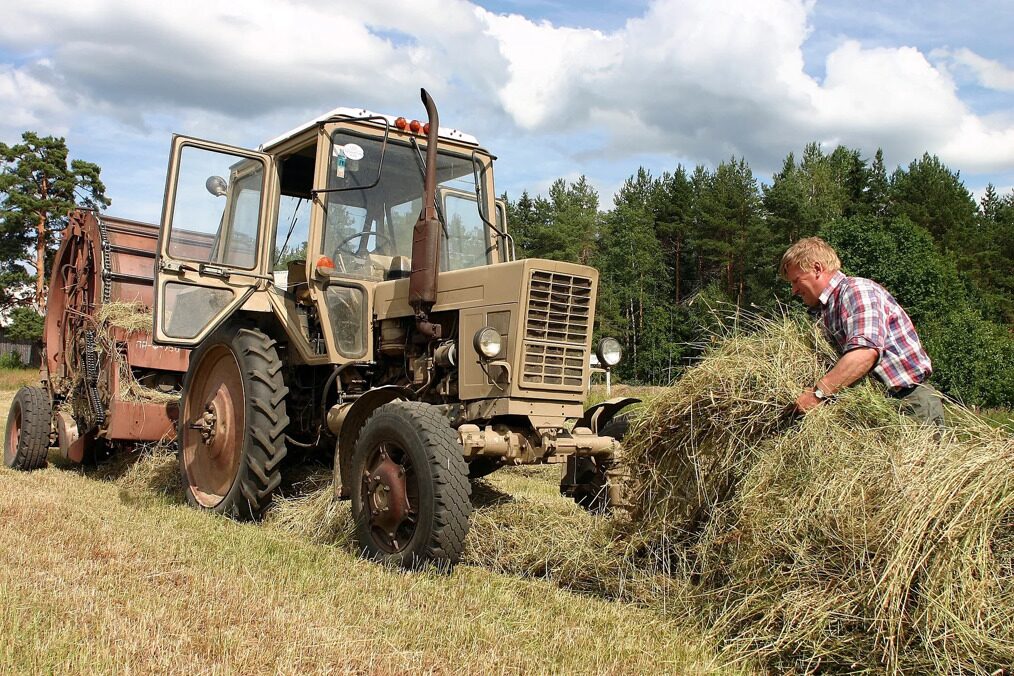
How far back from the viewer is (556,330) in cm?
563

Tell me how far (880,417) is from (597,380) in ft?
13.3

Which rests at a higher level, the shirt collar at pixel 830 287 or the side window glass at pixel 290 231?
the side window glass at pixel 290 231

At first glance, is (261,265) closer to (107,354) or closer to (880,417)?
(107,354)

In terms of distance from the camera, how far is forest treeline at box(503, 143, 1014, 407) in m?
34.4

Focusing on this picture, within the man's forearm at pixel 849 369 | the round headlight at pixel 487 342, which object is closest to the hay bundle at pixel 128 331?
the round headlight at pixel 487 342

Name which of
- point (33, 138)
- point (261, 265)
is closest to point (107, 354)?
point (261, 265)

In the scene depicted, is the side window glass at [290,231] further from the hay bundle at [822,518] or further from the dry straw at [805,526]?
the hay bundle at [822,518]

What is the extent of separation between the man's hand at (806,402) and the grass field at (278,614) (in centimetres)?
107

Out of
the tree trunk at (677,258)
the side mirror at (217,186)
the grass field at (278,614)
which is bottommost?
the grass field at (278,614)

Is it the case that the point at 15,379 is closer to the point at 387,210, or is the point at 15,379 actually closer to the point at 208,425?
the point at 208,425

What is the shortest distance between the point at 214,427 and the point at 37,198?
38306 mm

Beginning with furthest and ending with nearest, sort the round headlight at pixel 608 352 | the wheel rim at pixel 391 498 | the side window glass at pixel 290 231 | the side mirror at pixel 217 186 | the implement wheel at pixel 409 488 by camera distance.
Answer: the side mirror at pixel 217 186, the side window glass at pixel 290 231, the round headlight at pixel 608 352, the wheel rim at pixel 391 498, the implement wheel at pixel 409 488

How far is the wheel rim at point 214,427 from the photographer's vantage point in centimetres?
659

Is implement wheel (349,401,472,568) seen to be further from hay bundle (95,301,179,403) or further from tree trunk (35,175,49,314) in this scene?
tree trunk (35,175,49,314)
